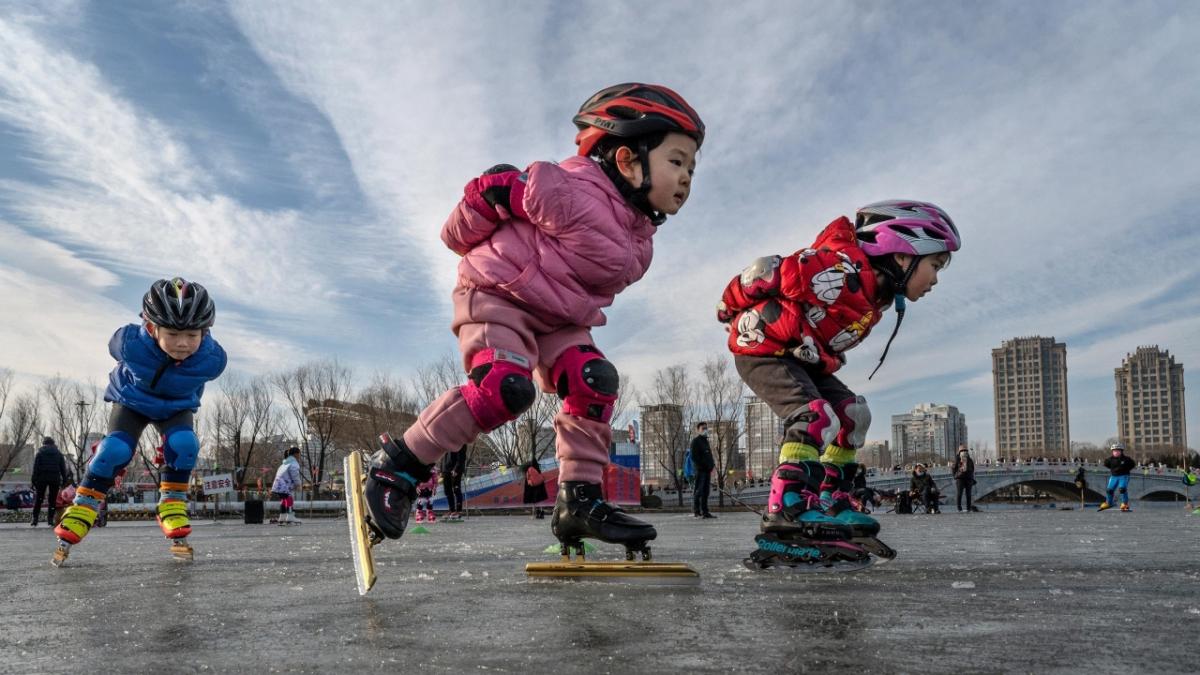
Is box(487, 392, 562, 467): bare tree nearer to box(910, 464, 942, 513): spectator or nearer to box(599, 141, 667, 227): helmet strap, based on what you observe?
box(910, 464, 942, 513): spectator

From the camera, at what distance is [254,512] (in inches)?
717

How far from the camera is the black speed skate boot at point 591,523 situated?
11.1 ft

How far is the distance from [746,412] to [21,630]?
2506 inches

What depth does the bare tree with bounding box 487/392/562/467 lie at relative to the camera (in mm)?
55500

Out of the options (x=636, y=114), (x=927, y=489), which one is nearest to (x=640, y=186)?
(x=636, y=114)

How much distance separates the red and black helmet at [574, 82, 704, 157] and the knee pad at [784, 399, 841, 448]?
4.58 ft

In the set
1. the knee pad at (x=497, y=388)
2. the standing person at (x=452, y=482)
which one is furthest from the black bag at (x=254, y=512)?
the knee pad at (x=497, y=388)

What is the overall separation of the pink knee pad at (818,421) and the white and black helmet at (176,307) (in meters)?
3.83

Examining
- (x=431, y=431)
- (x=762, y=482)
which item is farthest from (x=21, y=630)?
(x=762, y=482)

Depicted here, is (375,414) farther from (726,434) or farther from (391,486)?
(391,486)

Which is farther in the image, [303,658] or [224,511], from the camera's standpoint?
[224,511]

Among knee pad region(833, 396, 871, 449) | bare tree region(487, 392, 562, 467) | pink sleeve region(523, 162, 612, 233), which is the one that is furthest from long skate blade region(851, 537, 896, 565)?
bare tree region(487, 392, 562, 467)

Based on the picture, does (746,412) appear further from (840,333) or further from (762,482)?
(840,333)

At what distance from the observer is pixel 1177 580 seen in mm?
2910
